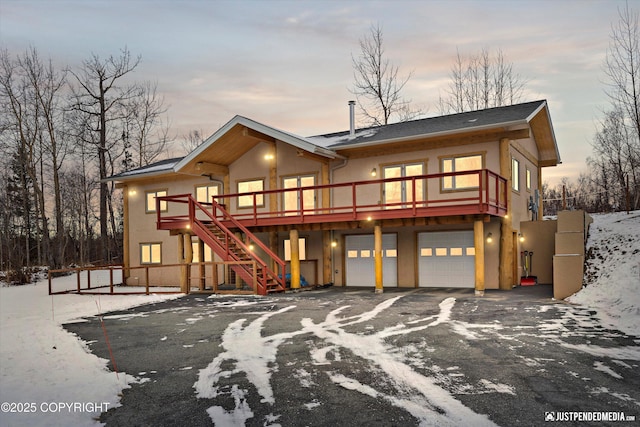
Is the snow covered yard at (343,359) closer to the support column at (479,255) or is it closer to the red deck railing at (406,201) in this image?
the support column at (479,255)

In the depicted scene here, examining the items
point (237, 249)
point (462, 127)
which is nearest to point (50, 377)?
point (237, 249)

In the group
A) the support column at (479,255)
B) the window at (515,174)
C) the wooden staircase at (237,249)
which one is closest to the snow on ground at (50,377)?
the wooden staircase at (237,249)

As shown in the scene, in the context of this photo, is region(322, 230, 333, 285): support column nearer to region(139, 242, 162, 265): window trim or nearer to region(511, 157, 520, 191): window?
region(511, 157, 520, 191): window

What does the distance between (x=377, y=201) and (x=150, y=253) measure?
12.5 m

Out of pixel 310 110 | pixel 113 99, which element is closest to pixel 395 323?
pixel 310 110

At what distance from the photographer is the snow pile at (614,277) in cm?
978

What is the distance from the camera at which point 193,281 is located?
2134 centimetres

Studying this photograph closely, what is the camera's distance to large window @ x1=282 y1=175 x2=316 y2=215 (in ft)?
61.3

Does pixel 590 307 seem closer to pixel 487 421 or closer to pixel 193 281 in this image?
pixel 487 421

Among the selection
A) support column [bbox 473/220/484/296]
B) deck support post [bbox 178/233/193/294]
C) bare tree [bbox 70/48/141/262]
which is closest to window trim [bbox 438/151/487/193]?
support column [bbox 473/220/484/296]

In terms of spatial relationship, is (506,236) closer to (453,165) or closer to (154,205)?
(453,165)

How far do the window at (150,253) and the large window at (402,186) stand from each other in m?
12.2

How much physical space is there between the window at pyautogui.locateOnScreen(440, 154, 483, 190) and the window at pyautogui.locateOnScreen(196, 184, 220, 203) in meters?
10.7

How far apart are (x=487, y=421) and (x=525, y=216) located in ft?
51.7
